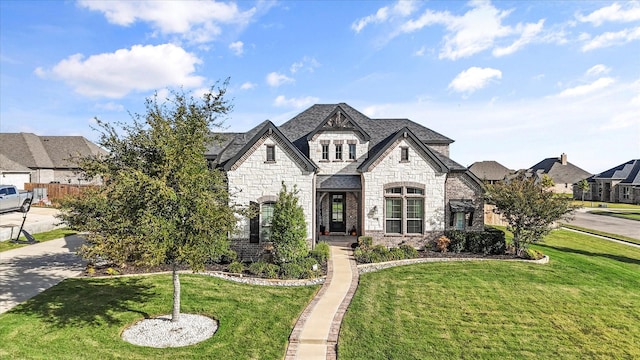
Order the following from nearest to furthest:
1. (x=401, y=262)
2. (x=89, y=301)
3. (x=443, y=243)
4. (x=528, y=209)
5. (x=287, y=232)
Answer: (x=89, y=301), (x=287, y=232), (x=401, y=262), (x=528, y=209), (x=443, y=243)

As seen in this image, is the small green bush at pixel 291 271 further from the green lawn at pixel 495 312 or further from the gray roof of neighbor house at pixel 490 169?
the gray roof of neighbor house at pixel 490 169

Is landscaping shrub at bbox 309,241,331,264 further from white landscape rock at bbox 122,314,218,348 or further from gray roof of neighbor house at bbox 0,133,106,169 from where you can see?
gray roof of neighbor house at bbox 0,133,106,169

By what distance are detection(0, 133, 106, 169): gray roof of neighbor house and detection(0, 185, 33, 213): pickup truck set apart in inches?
803

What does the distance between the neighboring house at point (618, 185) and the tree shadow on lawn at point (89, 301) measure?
79673 mm

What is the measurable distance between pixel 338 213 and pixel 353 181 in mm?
2815

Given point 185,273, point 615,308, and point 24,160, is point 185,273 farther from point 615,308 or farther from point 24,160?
point 24,160

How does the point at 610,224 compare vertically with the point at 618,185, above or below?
below

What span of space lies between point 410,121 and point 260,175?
13.9 metres

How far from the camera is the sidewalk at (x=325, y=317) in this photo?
1016 cm

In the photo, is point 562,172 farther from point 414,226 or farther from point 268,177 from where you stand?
point 268,177

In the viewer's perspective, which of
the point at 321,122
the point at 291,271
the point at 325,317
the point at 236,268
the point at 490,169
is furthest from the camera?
the point at 490,169

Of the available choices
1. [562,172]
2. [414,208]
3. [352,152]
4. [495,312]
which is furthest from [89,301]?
[562,172]

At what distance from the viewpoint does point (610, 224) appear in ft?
126

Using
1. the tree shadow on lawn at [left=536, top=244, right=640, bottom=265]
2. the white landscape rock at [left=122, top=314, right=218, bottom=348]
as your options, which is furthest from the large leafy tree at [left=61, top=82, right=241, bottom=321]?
the tree shadow on lawn at [left=536, top=244, right=640, bottom=265]
